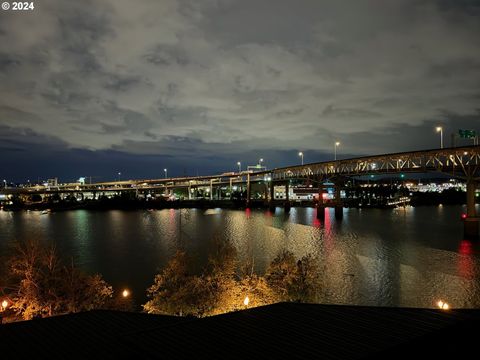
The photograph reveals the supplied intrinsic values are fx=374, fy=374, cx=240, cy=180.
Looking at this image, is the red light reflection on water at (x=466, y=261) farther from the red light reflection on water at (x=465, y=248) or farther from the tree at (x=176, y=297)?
the tree at (x=176, y=297)

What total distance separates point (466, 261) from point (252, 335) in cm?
2325

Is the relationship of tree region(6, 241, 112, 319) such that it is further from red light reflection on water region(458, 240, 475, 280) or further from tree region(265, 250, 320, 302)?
red light reflection on water region(458, 240, 475, 280)

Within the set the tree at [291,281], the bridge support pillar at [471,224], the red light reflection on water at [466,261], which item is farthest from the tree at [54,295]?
the bridge support pillar at [471,224]

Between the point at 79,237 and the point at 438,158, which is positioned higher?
the point at 438,158

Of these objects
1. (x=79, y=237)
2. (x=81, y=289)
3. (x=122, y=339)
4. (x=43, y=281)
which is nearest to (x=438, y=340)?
(x=122, y=339)

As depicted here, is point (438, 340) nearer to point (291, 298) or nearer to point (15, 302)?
point (291, 298)

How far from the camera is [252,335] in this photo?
7348 millimetres

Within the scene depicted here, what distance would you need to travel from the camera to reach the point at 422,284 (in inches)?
758

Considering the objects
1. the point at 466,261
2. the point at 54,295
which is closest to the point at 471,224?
the point at 466,261

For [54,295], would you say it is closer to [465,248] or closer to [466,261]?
[466,261]

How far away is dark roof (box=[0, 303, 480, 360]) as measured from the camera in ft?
21.1

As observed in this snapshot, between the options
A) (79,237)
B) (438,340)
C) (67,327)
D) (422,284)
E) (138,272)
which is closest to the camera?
(438,340)

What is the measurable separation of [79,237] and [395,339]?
36519mm

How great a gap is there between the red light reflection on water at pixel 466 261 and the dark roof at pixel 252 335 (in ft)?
50.1
